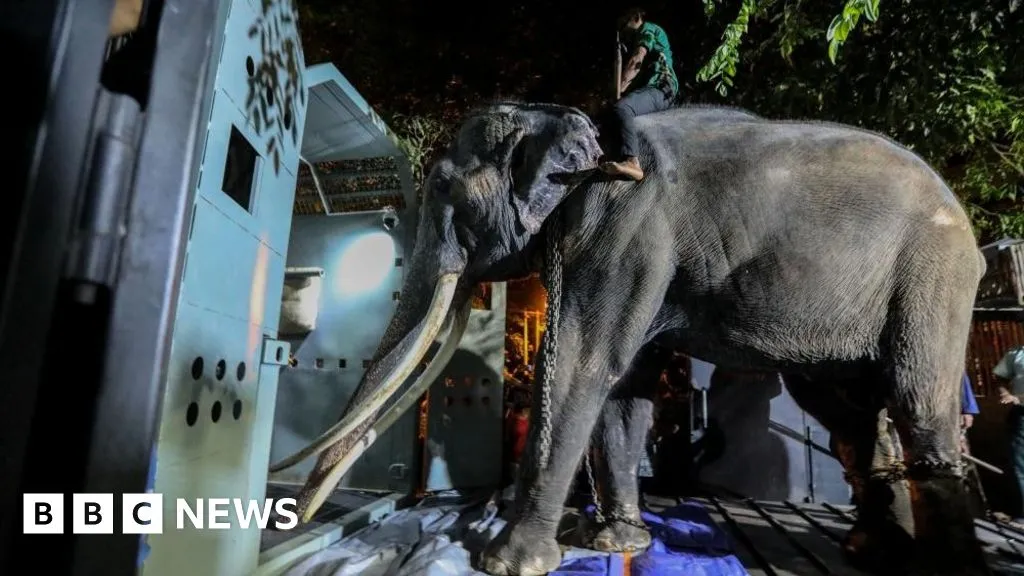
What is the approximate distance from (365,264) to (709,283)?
255cm

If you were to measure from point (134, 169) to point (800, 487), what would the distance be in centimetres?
455

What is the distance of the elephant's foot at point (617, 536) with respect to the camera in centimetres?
250

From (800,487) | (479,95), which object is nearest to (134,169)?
(800,487)

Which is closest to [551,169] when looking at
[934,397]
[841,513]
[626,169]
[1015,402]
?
[626,169]

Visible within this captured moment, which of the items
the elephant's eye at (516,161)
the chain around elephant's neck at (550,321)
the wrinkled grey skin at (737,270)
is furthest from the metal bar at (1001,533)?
the elephant's eye at (516,161)

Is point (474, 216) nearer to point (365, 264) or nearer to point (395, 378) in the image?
point (395, 378)

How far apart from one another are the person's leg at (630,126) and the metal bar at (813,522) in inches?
78.1

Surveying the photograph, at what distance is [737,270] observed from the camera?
2324mm

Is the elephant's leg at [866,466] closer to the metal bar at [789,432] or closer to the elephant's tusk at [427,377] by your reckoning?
the metal bar at [789,432]

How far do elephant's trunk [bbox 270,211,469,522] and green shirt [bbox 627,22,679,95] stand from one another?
139 cm

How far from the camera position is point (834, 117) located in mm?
3773

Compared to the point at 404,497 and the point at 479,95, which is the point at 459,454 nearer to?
the point at 404,497

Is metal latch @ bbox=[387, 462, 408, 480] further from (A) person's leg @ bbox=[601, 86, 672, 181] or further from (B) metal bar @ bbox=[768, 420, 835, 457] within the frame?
(B) metal bar @ bbox=[768, 420, 835, 457]

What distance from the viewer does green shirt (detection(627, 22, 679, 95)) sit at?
2910 millimetres
